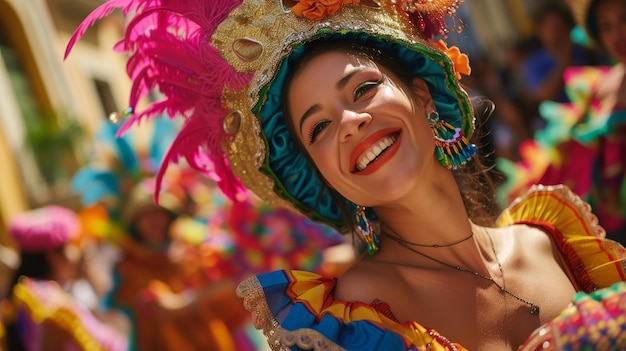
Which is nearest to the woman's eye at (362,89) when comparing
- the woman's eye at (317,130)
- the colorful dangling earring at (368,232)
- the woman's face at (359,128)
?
the woman's face at (359,128)

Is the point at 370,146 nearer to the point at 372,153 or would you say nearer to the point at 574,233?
the point at 372,153

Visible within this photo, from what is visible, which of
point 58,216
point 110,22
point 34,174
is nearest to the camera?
point 58,216

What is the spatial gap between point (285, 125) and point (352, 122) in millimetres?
348

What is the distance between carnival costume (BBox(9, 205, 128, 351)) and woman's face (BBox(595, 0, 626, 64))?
3.36m

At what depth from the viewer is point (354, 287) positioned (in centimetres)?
207

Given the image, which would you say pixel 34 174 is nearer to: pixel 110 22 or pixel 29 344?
pixel 110 22

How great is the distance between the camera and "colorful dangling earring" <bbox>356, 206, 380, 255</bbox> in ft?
7.52

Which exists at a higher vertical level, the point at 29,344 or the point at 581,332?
the point at 581,332

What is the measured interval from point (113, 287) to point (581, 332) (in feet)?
14.0

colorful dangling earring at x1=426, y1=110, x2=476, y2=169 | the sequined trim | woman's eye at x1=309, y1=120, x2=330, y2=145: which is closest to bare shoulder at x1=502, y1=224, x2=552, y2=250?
colorful dangling earring at x1=426, y1=110, x2=476, y2=169

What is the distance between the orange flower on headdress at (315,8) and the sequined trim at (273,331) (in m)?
0.71

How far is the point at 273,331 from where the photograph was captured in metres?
2.01

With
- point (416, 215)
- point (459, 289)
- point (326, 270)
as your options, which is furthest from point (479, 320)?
point (326, 270)

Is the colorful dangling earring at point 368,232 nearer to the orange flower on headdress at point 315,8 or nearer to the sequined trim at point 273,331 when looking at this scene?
the sequined trim at point 273,331
